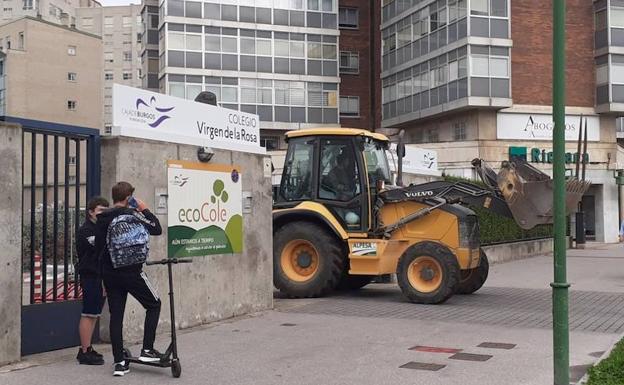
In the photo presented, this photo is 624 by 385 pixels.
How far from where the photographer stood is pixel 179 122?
9625 mm

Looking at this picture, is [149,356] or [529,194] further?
[529,194]

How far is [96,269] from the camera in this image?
7328mm

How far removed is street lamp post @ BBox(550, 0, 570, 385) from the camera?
5914 millimetres

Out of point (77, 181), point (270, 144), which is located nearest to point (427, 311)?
point (77, 181)

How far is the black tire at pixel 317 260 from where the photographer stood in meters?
13.2

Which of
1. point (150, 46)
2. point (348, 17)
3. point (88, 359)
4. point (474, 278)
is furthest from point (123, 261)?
point (150, 46)

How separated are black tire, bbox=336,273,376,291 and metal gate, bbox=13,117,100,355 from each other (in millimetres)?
6873

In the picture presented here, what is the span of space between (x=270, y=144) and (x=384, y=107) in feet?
25.5

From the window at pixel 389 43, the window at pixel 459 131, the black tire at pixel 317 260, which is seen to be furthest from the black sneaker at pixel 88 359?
the window at pixel 389 43

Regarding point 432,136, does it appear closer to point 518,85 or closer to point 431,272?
point 518,85

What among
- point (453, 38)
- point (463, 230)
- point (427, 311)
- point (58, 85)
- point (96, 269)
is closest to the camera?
point (96, 269)

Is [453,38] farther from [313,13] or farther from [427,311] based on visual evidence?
[427,311]

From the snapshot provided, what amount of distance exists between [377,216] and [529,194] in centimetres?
278

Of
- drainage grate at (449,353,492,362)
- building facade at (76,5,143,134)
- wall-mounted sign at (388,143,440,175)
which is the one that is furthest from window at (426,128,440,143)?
building facade at (76,5,143,134)
